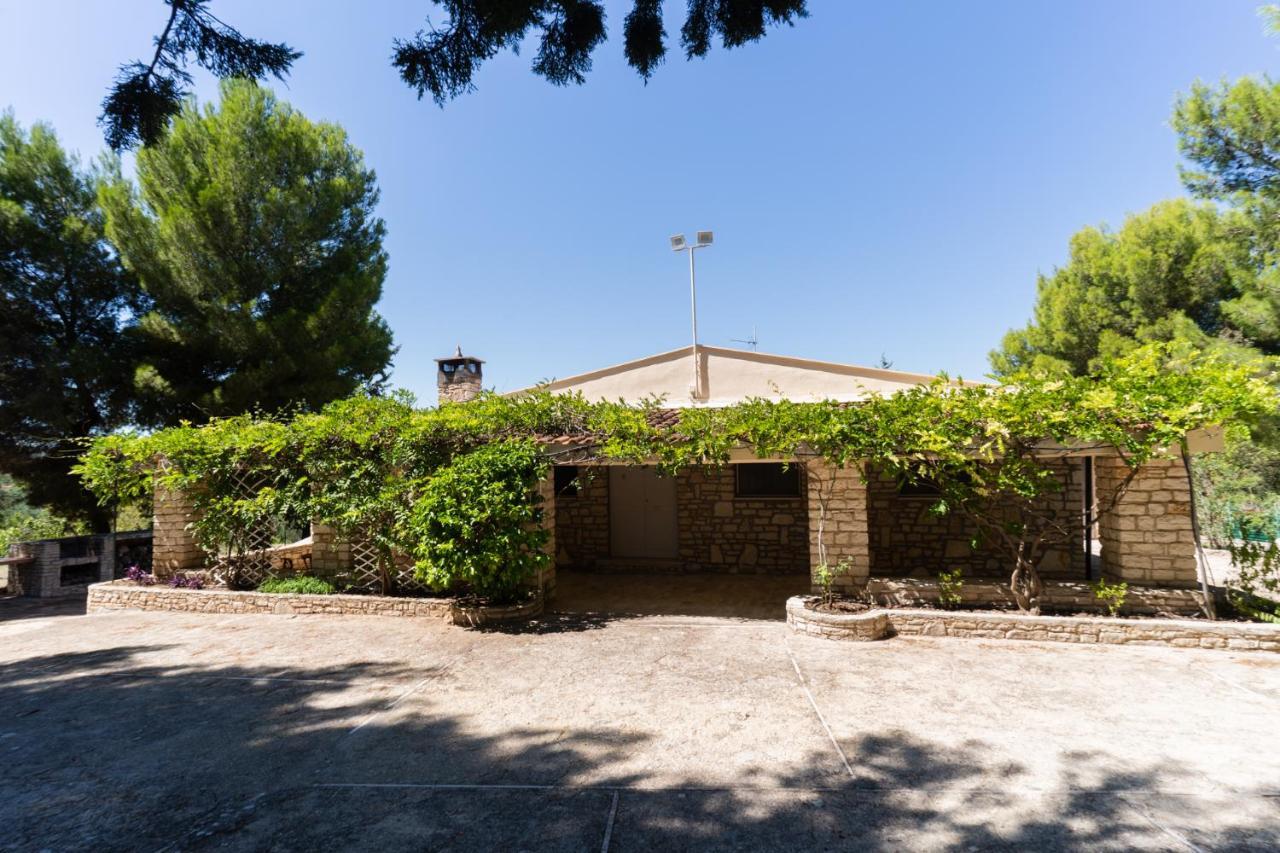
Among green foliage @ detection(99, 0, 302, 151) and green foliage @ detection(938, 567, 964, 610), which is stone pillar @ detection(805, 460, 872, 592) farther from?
green foliage @ detection(99, 0, 302, 151)

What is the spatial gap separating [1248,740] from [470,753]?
527 cm

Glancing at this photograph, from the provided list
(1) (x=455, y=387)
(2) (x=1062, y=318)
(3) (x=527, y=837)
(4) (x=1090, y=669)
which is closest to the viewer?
(3) (x=527, y=837)

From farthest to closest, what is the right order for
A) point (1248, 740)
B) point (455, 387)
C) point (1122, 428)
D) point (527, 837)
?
point (455, 387), point (1122, 428), point (1248, 740), point (527, 837)

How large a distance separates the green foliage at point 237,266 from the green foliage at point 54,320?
0.74 meters

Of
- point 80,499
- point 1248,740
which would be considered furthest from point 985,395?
point 80,499

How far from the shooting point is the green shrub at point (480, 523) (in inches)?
265

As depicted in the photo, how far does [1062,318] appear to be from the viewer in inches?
682

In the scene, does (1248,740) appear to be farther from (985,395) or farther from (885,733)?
(985,395)

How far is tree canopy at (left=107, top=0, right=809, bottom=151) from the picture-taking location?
3.49m

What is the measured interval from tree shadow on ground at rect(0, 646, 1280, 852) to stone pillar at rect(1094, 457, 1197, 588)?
376cm

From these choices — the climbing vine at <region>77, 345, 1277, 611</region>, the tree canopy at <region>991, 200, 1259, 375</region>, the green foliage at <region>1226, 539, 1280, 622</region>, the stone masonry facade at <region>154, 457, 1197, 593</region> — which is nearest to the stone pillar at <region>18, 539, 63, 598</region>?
the climbing vine at <region>77, 345, 1277, 611</region>

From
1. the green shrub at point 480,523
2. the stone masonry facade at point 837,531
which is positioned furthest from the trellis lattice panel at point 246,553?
the green shrub at point 480,523

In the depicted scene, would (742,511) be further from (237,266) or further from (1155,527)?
(237,266)

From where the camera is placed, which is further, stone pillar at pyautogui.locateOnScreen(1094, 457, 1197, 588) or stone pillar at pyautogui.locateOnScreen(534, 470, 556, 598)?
stone pillar at pyautogui.locateOnScreen(534, 470, 556, 598)
